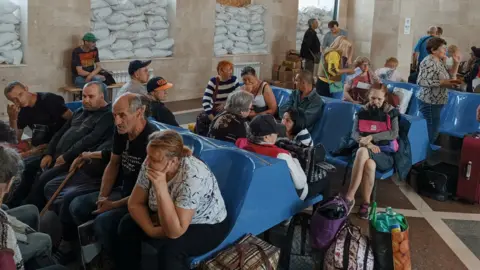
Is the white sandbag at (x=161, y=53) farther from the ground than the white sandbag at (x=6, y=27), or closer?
closer

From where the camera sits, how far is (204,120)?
238 inches

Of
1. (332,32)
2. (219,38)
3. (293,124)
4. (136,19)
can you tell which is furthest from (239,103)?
(219,38)

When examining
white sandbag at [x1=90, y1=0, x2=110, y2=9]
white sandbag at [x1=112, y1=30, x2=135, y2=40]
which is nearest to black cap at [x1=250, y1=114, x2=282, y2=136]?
white sandbag at [x1=90, y1=0, x2=110, y2=9]

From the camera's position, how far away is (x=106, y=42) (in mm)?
9422

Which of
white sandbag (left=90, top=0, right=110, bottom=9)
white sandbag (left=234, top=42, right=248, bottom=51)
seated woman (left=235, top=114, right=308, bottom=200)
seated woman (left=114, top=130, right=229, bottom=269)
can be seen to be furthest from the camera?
white sandbag (left=234, top=42, right=248, bottom=51)

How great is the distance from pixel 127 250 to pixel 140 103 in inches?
36.1

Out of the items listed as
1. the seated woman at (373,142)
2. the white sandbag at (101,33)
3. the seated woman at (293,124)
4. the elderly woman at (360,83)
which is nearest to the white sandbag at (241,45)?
the white sandbag at (101,33)

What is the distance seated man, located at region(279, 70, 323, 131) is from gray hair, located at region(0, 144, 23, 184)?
3338 mm

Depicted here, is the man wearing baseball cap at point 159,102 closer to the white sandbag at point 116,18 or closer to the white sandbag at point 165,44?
the white sandbag at point 116,18

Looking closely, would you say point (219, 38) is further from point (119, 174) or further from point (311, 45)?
point (119, 174)

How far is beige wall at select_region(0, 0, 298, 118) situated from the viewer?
27.5ft

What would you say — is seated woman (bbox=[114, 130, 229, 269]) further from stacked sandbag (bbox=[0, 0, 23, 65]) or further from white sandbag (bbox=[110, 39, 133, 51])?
white sandbag (bbox=[110, 39, 133, 51])

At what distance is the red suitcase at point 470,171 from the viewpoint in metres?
5.14

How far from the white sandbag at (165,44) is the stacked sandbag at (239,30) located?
1.31 m
